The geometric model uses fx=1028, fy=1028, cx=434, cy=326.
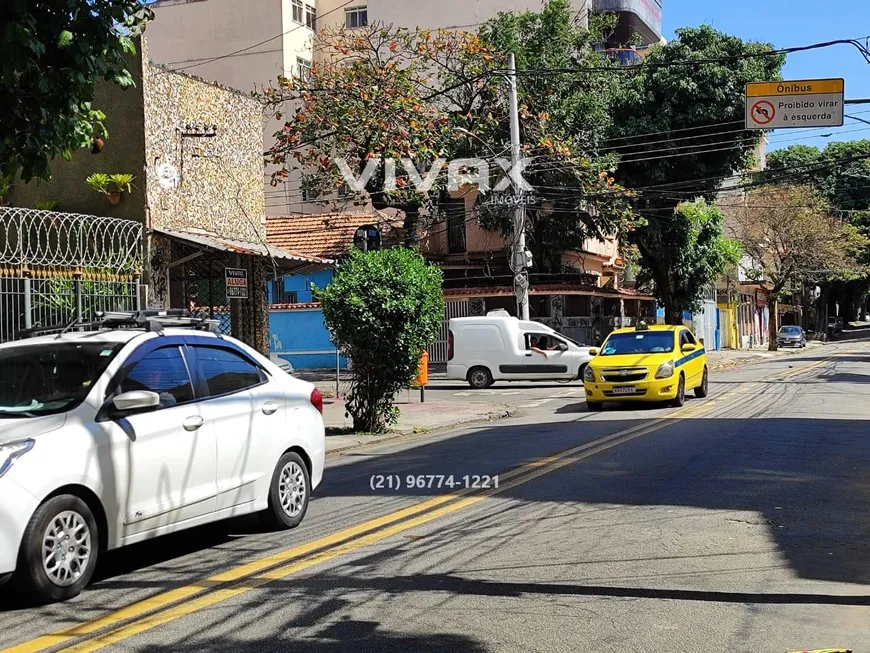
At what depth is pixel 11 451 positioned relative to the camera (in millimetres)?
5816

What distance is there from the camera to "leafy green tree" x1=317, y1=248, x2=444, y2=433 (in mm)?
16219

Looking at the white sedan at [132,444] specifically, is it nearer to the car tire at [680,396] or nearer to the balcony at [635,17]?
the car tire at [680,396]

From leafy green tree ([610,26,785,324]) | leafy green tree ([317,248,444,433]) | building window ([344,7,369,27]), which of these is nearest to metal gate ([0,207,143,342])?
leafy green tree ([317,248,444,433])

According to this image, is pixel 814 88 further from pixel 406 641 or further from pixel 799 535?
pixel 406 641

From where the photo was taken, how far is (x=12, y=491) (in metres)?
5.72

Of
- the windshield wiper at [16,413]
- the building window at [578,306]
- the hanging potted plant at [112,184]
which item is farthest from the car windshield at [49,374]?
the building window at [578,306]

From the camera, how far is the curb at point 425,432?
15.4m

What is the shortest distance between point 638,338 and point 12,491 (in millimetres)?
17041

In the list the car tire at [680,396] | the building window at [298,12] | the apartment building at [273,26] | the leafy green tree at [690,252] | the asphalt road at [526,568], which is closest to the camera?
the asphalt road at [526,568]

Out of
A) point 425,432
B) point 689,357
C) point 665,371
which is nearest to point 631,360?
point 665,371

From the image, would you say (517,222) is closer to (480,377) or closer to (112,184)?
(480,377)

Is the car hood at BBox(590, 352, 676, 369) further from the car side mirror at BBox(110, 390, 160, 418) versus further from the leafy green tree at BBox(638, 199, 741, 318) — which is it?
the leafy green tree at BBox(638, 199, 741, 318)

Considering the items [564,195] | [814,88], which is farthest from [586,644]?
[564,195]

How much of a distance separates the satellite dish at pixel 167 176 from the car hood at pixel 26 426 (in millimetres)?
11683
